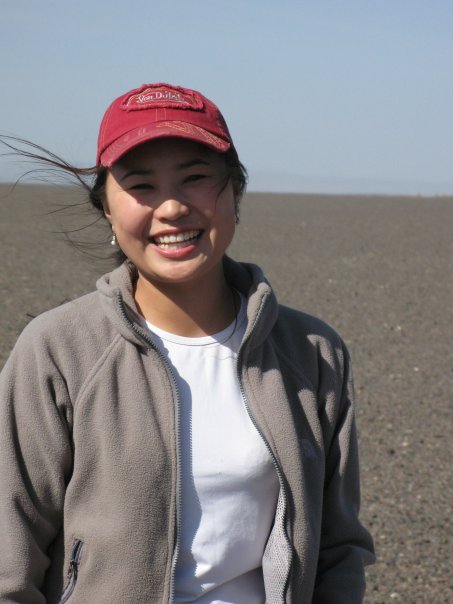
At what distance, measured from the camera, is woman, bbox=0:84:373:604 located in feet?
6.75

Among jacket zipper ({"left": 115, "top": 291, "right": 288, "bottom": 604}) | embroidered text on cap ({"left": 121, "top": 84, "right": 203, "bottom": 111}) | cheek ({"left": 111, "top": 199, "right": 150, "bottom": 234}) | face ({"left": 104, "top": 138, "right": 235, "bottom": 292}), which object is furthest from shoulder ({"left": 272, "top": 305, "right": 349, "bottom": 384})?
embroidered text on cap ({"left": 121, "top": 84, "right": 203, "bottom": 111})

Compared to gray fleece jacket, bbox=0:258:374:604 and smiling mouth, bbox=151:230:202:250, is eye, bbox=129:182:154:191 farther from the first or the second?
gray fleece jacket, bbox=0:258:374:604

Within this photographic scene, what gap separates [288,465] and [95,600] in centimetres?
45

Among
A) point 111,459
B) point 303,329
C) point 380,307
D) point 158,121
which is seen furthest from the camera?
point 380,307

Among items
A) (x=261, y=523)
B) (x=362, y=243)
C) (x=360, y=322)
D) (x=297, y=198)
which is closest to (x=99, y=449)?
(x=261, y=523)

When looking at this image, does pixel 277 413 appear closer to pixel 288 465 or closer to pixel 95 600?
pixel 288 465

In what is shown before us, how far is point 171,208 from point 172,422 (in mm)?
415

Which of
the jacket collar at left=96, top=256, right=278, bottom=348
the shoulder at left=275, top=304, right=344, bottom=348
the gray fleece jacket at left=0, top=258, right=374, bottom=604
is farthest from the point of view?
the shoulder at left=275, top=304, right=344, bottom=348

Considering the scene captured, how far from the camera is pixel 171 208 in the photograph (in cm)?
215

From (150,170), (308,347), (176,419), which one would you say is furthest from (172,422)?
(150,170)

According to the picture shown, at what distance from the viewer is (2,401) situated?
2072 millimetres

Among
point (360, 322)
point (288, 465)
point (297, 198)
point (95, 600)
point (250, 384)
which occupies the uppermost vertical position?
point (250, 384)

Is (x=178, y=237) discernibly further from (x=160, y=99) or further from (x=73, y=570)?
(x=73, y=570)

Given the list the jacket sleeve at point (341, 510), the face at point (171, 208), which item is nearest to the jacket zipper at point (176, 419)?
the face at point (171, 208)
